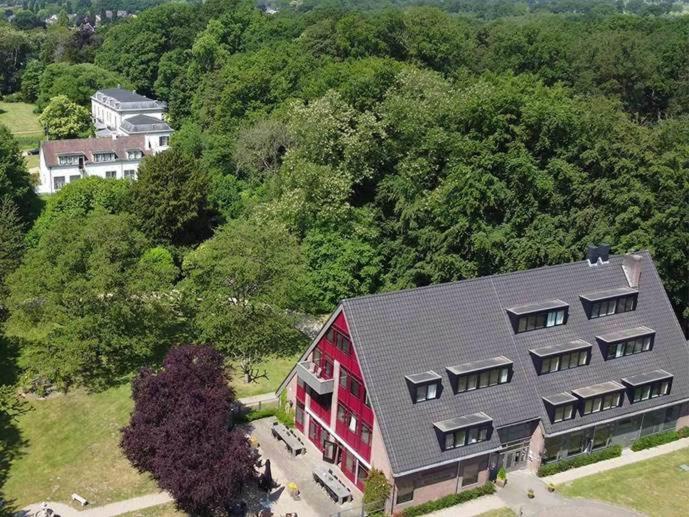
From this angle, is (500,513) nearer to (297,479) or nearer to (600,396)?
(600,396)

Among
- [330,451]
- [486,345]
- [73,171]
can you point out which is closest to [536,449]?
[486,345]

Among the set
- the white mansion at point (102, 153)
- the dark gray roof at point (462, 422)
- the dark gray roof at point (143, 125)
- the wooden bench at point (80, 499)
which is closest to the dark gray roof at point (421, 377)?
the dark gray roof at point (462, 422)

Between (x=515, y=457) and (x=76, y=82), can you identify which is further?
(x=76, y=82)

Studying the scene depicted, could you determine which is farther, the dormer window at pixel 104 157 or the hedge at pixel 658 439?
the dormer window at pixel 104 157

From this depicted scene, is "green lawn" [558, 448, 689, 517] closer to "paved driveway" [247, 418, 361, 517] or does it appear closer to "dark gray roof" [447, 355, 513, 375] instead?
"dark gray roof" [447, 355, 513, 375]

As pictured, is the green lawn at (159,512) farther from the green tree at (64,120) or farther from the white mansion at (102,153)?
the green tree at (64,120)
